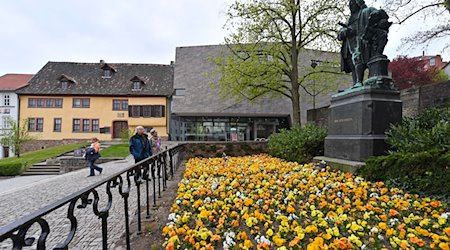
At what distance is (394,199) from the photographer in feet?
12.9

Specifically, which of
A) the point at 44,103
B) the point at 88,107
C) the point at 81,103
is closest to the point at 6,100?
the point at 44,103

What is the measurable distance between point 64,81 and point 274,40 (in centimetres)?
2924

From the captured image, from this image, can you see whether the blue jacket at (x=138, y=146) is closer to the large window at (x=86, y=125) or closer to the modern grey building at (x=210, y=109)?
the modern grey building at (x=210, y=109)

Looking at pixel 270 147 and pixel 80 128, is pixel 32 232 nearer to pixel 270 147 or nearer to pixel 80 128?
pixel 270 147

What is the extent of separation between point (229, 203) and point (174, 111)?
25509mm

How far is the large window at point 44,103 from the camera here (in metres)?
35.0

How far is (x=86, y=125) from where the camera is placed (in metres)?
35.5

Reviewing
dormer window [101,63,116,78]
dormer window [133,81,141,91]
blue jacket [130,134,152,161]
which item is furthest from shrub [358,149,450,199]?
dormer window [101,63,116,78]

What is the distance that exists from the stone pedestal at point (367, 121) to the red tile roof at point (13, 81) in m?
40.7

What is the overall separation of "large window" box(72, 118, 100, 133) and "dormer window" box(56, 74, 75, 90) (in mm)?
4318

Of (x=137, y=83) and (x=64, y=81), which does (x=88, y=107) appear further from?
(x=137, y=83)

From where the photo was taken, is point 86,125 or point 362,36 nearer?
point 362,36

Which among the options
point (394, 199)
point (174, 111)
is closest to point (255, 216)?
point (394, 199)

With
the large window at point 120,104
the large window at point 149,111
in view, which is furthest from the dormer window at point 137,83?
the large window at point 149,111
